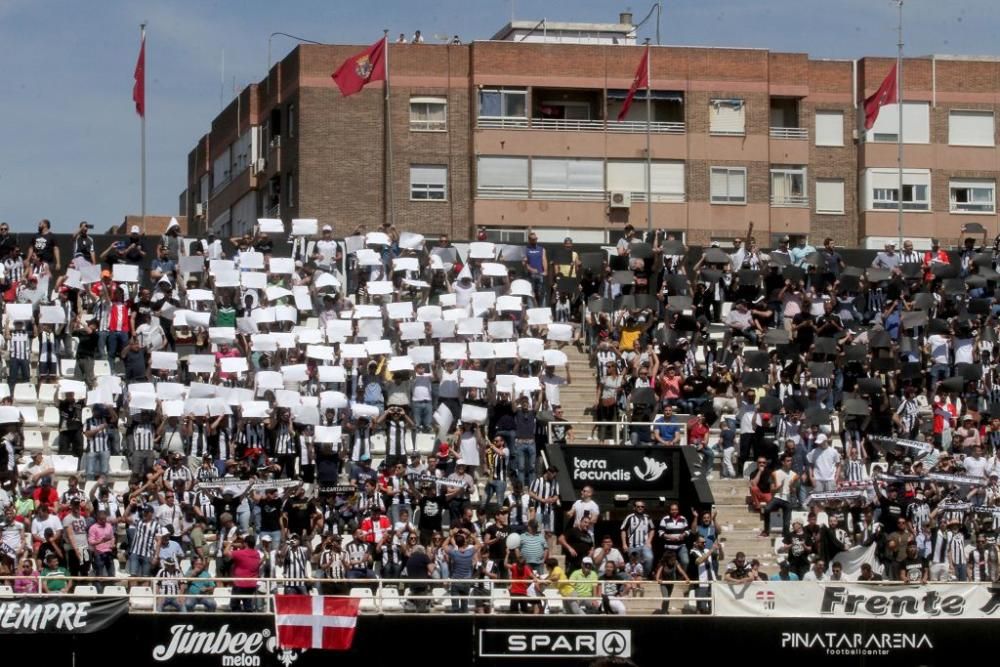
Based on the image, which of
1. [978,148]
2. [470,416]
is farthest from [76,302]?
[978,148]

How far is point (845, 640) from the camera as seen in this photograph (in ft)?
91.2

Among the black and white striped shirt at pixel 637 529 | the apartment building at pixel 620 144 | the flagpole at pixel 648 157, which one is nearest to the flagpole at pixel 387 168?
the apartment building at pixel 620 144

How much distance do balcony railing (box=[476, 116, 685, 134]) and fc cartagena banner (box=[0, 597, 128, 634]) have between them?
3628 centimetres

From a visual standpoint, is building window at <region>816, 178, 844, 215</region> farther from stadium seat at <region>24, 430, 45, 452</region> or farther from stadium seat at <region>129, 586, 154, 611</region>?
stadium seat at <region>129, 586, 154, 611</region>

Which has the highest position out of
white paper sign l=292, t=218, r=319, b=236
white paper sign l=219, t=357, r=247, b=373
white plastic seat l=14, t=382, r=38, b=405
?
white paper sign l=292, t=218, r=319, b=236

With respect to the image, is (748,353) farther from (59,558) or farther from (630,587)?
(59,558)

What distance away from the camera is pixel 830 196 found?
65.3m

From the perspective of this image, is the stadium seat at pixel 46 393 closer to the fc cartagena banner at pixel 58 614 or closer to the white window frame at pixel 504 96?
the fc cartagena banner at pixel 58 614

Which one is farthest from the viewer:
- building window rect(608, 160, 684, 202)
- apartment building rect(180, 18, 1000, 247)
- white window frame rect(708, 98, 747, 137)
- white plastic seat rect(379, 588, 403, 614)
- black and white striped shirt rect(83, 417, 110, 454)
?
white window frame rect(708, 98, 747, 137)

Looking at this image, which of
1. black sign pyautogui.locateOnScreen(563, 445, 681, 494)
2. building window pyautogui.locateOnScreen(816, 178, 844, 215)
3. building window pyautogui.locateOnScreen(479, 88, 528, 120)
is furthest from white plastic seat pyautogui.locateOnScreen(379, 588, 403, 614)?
building window pyautogui.locateOnScreen(816, 178, 844, 215)

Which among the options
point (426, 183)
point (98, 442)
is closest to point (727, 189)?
point (426, 183)

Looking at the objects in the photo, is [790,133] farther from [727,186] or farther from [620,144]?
[620,144]

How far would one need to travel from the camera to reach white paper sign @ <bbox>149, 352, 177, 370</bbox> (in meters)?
32.9

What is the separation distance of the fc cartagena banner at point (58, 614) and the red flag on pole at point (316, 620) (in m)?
2.17
